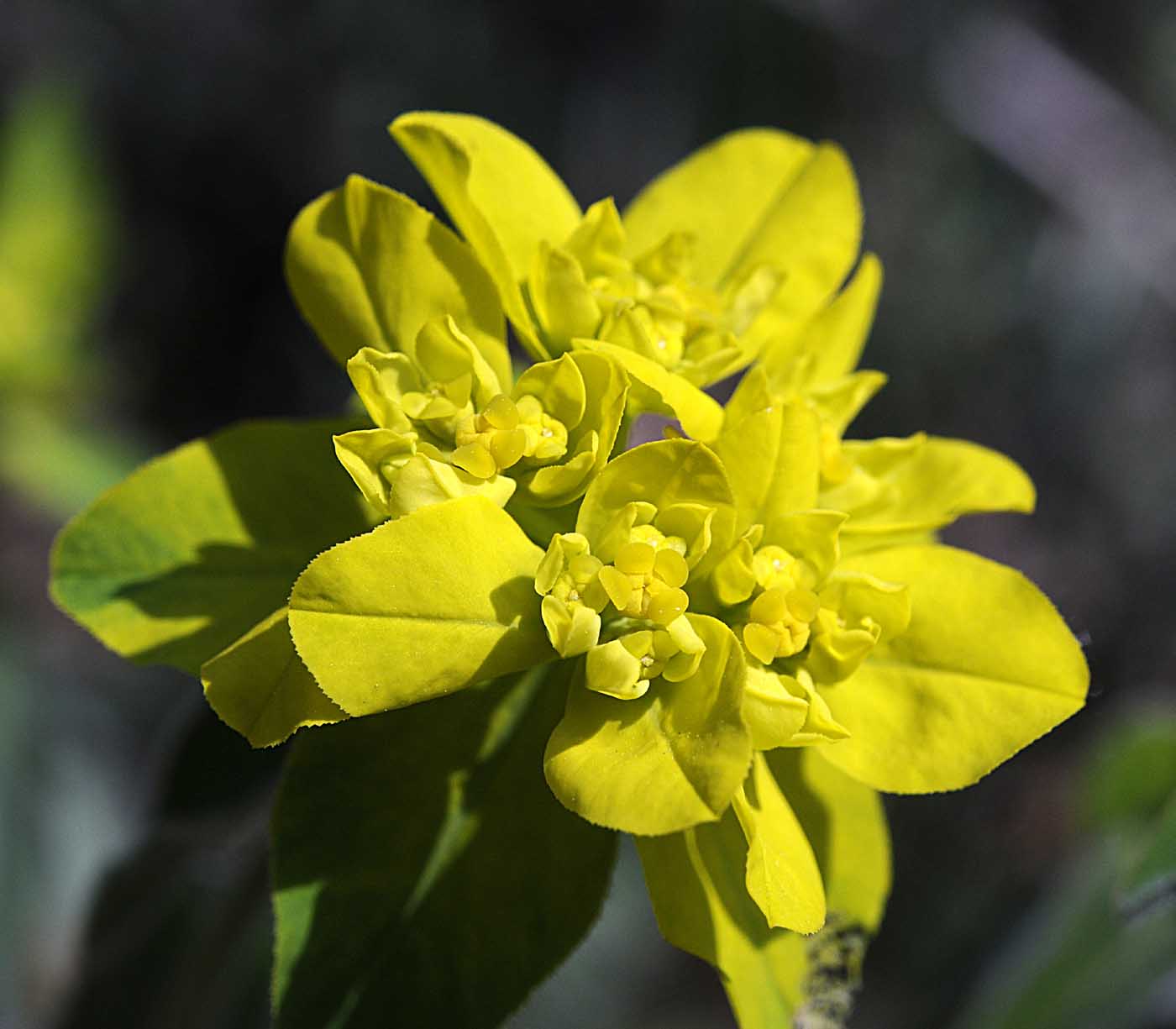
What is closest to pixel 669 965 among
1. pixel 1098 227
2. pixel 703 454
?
pixel 1098 227

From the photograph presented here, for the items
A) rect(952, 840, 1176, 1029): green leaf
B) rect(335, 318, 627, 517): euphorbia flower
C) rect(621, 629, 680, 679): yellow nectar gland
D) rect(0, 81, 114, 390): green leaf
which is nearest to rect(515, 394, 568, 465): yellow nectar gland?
rect(335, 318, 627, 517): euphorbia flower

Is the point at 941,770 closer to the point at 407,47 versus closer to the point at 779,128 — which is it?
the point at 779,128

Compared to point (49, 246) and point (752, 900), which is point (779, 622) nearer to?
point (752, 900)

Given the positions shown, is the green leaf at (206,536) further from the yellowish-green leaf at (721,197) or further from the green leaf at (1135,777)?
the green leaf at (1135,777)

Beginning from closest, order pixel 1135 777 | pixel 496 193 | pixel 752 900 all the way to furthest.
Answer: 1. pixel 752 900
2. pixel 496 193
3. pixel 1135 777

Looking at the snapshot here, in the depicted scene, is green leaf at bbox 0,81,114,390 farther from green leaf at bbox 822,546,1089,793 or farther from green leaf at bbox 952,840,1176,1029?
green leaf at bbox 822,546,1089,793

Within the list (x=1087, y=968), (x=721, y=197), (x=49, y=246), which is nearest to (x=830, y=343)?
(x=721, y=197)
